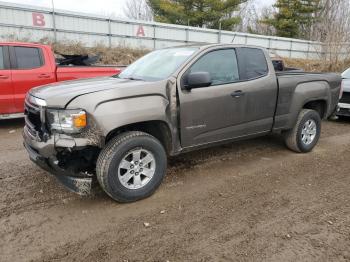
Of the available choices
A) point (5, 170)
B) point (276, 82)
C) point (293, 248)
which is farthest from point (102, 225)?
point (276, 82)

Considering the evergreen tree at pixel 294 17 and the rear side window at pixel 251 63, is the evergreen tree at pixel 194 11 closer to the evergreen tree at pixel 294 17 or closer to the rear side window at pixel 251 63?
the evergreen tree at pixel 294 17

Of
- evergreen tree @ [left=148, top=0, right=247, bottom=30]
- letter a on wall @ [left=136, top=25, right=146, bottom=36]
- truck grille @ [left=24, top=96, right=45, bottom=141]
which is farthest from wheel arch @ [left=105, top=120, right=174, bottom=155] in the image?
evergreen tree @ [left=148, top=0, right=247, bottom=30]

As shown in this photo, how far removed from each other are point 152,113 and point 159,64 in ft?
3.54

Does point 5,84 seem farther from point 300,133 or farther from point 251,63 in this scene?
point 300,133

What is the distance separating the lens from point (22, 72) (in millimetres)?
7066

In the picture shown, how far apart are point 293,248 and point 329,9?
114ft

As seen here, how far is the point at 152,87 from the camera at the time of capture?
12.4 ft

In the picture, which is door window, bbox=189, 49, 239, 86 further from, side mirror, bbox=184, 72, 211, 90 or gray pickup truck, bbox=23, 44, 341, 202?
side mirror, bbox=184, 72, 211, 90

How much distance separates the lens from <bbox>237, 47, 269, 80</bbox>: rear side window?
472 cm

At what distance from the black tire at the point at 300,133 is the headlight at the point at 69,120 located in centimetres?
369

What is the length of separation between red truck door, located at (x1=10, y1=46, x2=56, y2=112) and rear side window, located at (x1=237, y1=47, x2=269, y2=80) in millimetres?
4628

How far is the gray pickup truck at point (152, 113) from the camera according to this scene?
340 centimetres

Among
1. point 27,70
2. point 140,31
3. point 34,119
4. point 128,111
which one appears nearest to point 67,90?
point 34,119

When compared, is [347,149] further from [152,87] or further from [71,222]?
[71,222]
